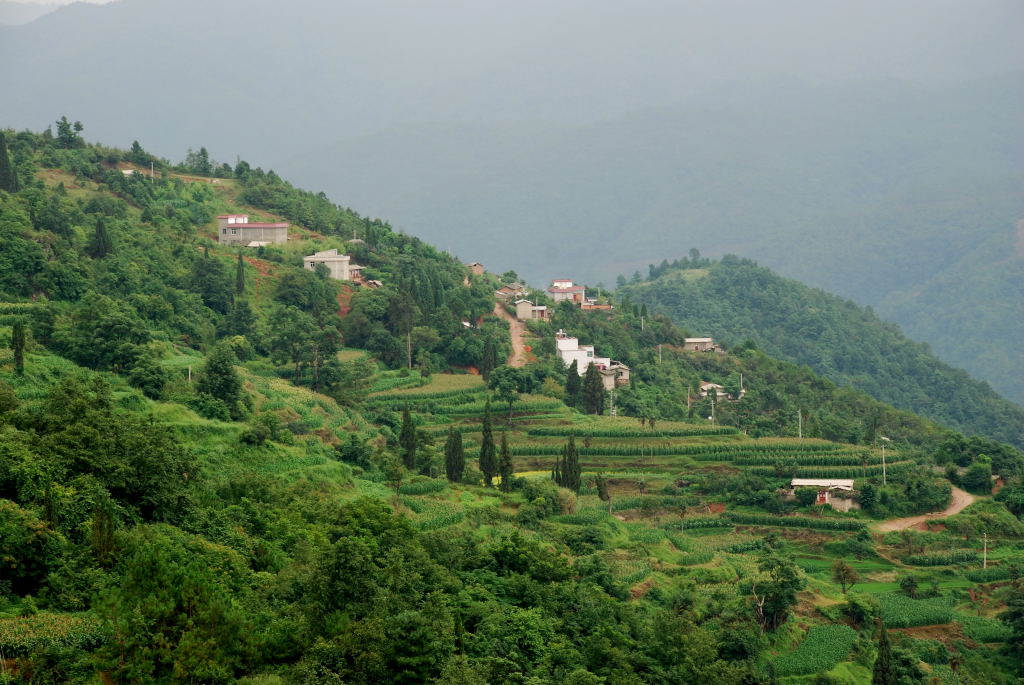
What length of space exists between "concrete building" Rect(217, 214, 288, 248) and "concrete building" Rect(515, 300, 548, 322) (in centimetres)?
1186

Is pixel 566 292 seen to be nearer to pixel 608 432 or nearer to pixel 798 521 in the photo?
pixel 608 432

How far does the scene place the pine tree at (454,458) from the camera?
38.7 metres

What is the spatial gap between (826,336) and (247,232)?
47455mm

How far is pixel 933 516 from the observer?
43062 millimetres

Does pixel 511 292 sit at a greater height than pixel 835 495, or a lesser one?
greater

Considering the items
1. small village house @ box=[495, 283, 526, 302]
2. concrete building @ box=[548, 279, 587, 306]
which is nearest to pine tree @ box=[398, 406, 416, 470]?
small village house @ box=[495, 283, 526, 302]

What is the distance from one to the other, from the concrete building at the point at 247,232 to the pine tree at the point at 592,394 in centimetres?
1789

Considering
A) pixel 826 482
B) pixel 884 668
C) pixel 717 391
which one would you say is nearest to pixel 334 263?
pixel 717 391

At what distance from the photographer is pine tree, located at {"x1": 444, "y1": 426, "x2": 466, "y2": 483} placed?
38.7 metres

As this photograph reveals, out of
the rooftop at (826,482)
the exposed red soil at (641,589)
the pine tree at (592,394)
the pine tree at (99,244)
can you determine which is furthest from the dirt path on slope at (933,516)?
the pine tree at (99,244)

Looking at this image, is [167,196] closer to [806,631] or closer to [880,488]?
[880,488]

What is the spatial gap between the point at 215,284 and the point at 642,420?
58.1ft

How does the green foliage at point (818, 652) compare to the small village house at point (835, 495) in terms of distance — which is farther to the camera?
the small village house at point (835, 495)

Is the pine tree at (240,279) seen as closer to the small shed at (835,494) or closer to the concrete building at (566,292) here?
the small shed at (835,494)
